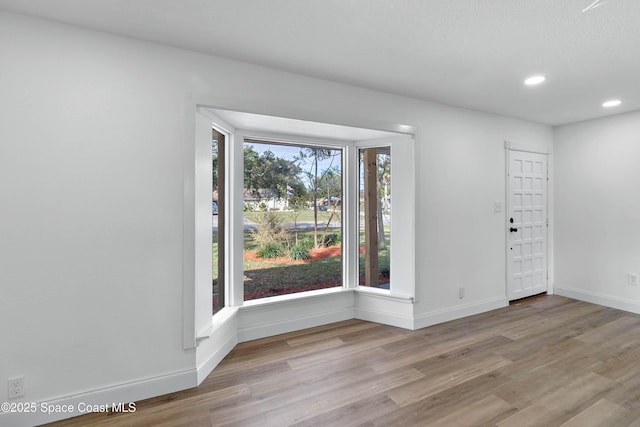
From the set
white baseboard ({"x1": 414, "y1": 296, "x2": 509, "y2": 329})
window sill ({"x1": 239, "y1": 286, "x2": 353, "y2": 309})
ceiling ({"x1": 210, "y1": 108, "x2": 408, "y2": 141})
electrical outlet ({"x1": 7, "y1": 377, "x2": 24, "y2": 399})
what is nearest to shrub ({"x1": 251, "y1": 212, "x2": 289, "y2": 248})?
window sill ({"x1": 239, "y1": 286, "x2": 353, "y2": 309})

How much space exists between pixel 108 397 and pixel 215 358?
28.2 inches

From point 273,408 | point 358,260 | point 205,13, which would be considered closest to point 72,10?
point 205,13

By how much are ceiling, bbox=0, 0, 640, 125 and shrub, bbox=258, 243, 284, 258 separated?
172 centimetres

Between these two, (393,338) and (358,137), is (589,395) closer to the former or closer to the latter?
(393,338)

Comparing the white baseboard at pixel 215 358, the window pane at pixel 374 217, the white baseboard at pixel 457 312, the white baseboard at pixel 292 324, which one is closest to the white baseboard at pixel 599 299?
the white baseboard at pixel 457 312

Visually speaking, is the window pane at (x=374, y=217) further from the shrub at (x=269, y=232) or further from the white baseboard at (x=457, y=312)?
the shrub at (x=269, y=232)

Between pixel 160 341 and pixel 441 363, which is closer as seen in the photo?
pixel 160 341

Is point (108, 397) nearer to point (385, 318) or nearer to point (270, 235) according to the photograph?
point (270, 235)

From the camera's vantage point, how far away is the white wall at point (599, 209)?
372 cm

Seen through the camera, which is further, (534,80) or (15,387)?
(534,80)

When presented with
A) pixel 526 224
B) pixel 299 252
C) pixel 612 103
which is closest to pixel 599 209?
pixel 526 224

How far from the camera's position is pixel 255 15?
5.93 feet

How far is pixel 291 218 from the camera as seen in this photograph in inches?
132

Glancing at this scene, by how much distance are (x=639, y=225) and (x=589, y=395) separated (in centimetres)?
277
